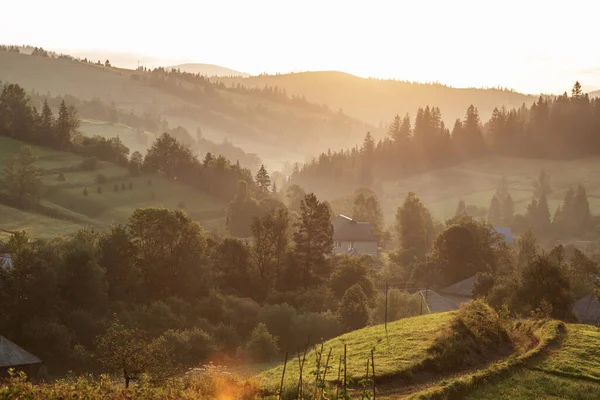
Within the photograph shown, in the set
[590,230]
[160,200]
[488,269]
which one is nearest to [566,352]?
[488,269]

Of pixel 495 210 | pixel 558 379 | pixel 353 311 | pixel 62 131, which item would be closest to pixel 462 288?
pixel 353 311

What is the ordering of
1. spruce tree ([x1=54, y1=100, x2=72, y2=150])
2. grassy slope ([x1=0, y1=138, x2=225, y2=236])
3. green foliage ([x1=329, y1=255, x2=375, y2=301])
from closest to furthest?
green foliage ([x1=329, y1=255, x2=375, y2=301]), grassy slope ([x1=0, y1=138, x2=225, y2=236]), spruce tree ([x1=54, y1=100, x2=72, y2=150])

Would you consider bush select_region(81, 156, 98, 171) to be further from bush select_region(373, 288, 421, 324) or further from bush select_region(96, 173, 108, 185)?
bush select_region(373, 288, 421, 324)

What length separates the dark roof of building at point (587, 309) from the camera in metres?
67.9

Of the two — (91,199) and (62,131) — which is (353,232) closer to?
(91,199)

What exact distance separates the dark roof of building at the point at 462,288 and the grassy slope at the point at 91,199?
52639 millimetres

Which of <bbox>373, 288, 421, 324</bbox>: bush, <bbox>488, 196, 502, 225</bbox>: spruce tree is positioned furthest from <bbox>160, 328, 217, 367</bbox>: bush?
<bbox>488, 196, 502, 225</bbox>: spruce tree

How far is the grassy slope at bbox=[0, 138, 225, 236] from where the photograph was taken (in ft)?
343

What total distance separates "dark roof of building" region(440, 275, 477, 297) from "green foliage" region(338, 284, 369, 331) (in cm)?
2378

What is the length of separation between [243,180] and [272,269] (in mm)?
61351

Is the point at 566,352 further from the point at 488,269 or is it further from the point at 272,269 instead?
the point at 488,269

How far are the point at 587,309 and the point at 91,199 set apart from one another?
8820 cm

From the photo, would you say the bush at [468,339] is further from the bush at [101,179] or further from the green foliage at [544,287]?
the bush at [101,179]

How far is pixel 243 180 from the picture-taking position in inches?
5620
